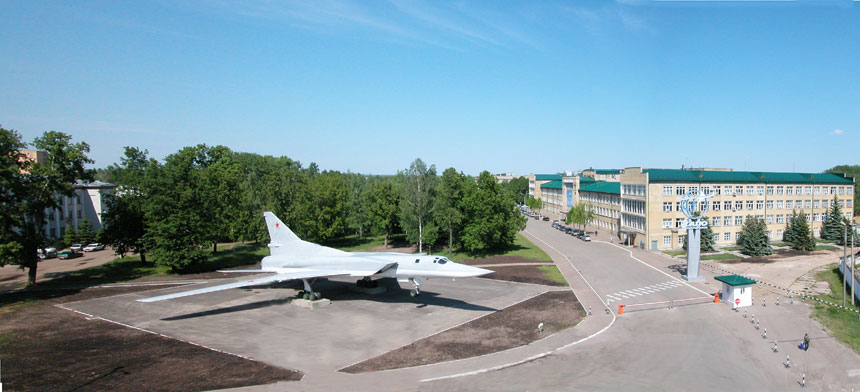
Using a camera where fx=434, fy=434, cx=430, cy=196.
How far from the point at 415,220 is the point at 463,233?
616 centimetres

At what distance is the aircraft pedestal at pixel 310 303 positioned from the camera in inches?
1143

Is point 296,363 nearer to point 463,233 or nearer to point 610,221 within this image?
point 463,233

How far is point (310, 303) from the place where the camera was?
29.1 meters

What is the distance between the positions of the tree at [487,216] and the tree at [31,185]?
37481 millimetres

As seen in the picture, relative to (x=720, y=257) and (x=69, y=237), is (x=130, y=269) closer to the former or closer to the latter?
(x=69, y=237)

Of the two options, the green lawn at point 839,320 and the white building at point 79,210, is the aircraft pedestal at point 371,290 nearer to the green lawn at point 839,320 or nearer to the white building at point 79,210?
the green lawn at point 839,320

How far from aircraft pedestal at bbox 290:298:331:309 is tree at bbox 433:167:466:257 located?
935 inches

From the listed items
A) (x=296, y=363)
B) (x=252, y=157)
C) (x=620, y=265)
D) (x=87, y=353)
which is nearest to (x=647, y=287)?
(x=620, y=265)

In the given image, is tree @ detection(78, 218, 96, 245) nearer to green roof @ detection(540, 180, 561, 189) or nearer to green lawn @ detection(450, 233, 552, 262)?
green lawn @ detection(450, 233, 552, 262)

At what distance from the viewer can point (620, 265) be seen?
4391 centimetres

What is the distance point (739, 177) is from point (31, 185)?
7780 cm

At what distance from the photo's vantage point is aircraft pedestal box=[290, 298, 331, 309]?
2903 centimetres

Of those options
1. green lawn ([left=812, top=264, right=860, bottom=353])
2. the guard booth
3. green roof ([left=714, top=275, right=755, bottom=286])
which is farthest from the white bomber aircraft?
→ green lawn ([left=812, top=264, right=860, bottom=353])

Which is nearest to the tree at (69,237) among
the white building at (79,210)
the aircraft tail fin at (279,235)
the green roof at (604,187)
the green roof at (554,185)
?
the white building at (79,210)
